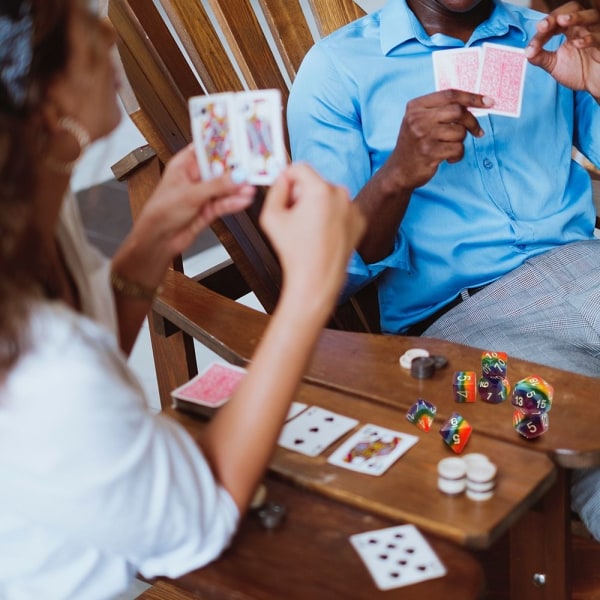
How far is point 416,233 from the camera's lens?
217 cm

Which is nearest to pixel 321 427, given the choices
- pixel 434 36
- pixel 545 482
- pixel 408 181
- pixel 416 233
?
pixel 545 482

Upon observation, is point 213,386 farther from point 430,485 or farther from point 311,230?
point 311,230

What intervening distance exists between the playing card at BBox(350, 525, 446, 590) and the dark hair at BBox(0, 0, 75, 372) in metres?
0.51

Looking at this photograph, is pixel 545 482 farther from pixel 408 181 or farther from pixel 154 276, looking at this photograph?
pixel 408 181

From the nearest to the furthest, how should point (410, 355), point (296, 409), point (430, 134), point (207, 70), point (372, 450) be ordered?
point (372, 450) → point (296, 409) → point (410, 355) → point (430, 134) → point (207, 70)

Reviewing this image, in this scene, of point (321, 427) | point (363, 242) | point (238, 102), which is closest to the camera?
point (238, 102)

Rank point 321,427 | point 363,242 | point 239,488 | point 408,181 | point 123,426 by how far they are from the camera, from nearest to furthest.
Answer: point 123,426 < point 239,488 < point 321,427 < point 408,181 < point 363,242

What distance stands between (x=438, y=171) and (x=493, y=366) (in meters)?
0.66

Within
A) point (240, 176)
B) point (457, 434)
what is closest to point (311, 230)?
point (240, 176)

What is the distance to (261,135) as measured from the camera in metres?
1.30

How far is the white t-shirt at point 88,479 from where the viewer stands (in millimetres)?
996

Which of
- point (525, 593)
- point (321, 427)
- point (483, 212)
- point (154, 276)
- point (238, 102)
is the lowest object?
point (525, 593)

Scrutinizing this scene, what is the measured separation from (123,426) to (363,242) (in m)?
1.14

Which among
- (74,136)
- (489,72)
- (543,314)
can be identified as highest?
(74,136)
